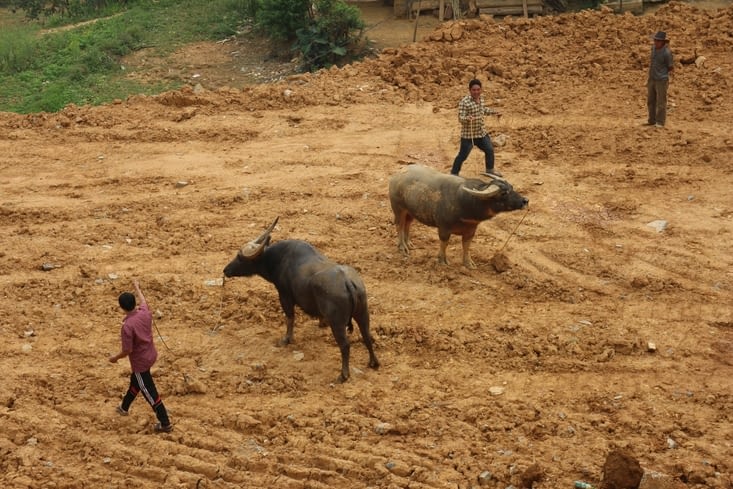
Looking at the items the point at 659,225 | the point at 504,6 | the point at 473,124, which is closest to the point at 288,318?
the point at 473,124

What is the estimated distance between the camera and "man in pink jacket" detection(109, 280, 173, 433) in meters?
8.07

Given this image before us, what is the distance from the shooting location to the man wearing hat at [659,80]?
15.0 meters

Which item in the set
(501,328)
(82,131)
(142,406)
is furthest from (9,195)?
(501,328)

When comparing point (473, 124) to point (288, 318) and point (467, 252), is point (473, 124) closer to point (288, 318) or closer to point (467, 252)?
point (467, 252)

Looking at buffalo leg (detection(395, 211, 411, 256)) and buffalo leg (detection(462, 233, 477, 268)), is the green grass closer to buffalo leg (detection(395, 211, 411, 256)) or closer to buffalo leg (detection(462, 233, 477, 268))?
buffalo leg (detection(395, 211, 411, 256))

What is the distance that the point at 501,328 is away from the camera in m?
10.1

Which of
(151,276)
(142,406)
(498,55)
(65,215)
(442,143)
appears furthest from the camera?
(498,55)

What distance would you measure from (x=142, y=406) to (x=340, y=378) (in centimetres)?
205

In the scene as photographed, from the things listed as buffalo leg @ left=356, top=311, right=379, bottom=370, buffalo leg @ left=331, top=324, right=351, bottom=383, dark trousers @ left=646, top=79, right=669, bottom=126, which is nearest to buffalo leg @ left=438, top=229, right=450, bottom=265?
buffalo leg @ left=356, top=311, right=379, bottom=370

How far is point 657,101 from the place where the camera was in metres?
15.2

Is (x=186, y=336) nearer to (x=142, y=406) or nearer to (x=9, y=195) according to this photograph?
(x=142, y=406)

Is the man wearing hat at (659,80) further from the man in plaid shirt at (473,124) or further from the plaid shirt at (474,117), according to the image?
the plaid shirt at (474,117)

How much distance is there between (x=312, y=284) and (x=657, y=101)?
8.81m

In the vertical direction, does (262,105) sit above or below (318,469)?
above
